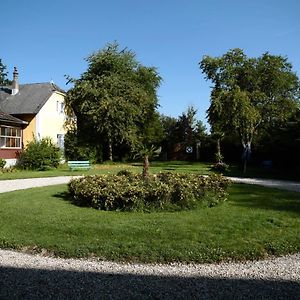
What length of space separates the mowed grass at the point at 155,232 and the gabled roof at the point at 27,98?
2179 cm

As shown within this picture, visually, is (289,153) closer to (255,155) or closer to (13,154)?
(255,155)

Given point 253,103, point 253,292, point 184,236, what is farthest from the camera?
point 253,103

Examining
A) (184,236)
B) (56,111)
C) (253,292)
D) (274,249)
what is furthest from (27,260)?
(56,111)

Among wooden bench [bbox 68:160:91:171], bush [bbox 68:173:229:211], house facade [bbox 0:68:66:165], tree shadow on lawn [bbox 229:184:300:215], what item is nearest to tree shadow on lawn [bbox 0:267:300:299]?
bush [bbox 68:173:229:211]

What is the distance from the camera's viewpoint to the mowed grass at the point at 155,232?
622cm

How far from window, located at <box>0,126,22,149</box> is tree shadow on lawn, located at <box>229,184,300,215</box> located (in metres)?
20.0

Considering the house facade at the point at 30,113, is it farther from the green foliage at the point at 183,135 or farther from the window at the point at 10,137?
the green foliage at the point at 183,135

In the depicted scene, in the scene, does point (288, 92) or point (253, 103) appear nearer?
point (253, 103)

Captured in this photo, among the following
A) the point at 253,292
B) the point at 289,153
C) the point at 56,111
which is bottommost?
the point at 253,292

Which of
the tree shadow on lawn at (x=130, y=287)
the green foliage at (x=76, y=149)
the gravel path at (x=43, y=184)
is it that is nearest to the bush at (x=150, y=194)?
the tree shadow on lawn at (x=130, y=287)

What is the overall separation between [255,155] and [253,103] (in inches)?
204

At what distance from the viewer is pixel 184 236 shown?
6930mm

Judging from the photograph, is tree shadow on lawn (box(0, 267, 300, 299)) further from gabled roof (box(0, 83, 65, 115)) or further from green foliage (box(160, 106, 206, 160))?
green foliage (box(160, 106, 206, 160))

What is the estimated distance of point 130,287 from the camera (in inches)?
188
